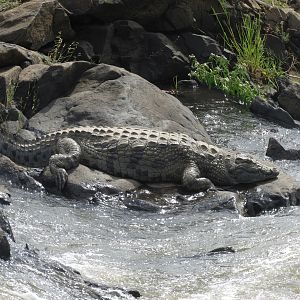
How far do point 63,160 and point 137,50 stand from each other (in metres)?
5.41

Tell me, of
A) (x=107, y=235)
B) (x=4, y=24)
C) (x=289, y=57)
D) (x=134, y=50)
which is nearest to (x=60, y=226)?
(x=107, y=235)

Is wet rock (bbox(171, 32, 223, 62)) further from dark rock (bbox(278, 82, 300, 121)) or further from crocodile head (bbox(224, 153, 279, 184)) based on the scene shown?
crocodile head (bbox(224, 153, 279, 184))

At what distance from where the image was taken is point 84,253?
7.09 m

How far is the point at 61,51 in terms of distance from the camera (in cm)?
1321

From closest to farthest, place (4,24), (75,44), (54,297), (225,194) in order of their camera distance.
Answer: (54,297)
(225,194)
(4,24)
(75,44)

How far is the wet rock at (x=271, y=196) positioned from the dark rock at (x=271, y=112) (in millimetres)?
3504

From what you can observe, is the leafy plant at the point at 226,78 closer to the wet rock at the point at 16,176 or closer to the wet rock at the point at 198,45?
the wet rock at the point at 198,45

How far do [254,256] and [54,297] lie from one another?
1930 millimetres

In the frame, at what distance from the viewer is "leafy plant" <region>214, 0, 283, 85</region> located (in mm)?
14203

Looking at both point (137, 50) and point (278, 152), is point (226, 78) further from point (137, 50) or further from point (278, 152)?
point (278, 152)

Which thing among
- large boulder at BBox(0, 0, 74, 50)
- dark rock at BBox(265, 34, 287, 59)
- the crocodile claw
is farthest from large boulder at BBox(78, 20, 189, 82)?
the crocodile claw

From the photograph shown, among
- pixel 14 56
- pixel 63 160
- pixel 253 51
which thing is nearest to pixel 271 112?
pixel 253 51

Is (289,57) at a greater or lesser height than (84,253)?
lesser

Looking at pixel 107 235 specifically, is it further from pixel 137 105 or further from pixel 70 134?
pixel 137 105
